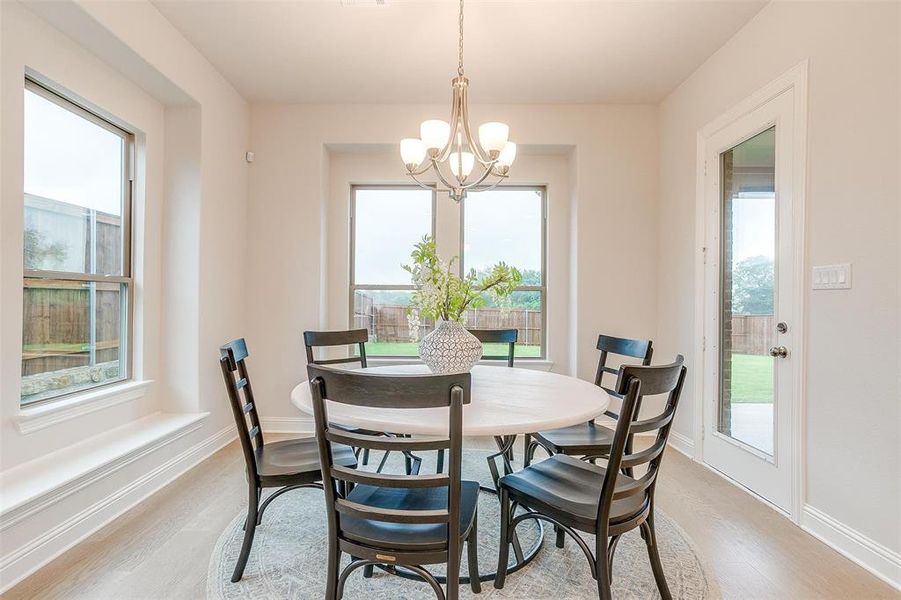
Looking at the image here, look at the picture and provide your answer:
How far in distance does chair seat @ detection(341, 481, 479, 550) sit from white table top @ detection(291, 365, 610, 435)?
0.28 meters

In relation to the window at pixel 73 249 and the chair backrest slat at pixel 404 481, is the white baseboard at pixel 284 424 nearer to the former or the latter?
the window at pixel 73 249

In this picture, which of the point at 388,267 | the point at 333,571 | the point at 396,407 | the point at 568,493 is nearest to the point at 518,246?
the point at 388,267

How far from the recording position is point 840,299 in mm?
1975

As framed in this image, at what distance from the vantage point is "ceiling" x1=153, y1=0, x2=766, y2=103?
244 centimetres

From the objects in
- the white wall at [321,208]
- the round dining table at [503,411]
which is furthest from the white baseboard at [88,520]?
the round dining table at [503,411]

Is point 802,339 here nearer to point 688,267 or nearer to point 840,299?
point 840,299

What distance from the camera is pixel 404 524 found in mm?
1285

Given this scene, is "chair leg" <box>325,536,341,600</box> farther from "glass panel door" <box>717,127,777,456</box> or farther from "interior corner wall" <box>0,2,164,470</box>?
"glass panel door" <box>717,127,777,456</box>

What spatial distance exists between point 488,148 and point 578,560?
6.37ft

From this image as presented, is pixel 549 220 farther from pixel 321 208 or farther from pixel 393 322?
pixel 321 208

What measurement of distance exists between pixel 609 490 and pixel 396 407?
74 cm

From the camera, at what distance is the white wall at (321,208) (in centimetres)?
361

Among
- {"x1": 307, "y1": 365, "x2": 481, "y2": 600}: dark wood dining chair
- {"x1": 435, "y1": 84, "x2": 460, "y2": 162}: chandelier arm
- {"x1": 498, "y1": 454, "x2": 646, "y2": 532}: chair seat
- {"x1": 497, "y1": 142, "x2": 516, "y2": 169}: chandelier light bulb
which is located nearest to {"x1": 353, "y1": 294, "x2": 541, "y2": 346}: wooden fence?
{"x1": 497, "y1": 142, "x2": 516, "y2": 169}: chandelier light bulb

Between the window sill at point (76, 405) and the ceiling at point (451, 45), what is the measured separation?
2.25 metres
